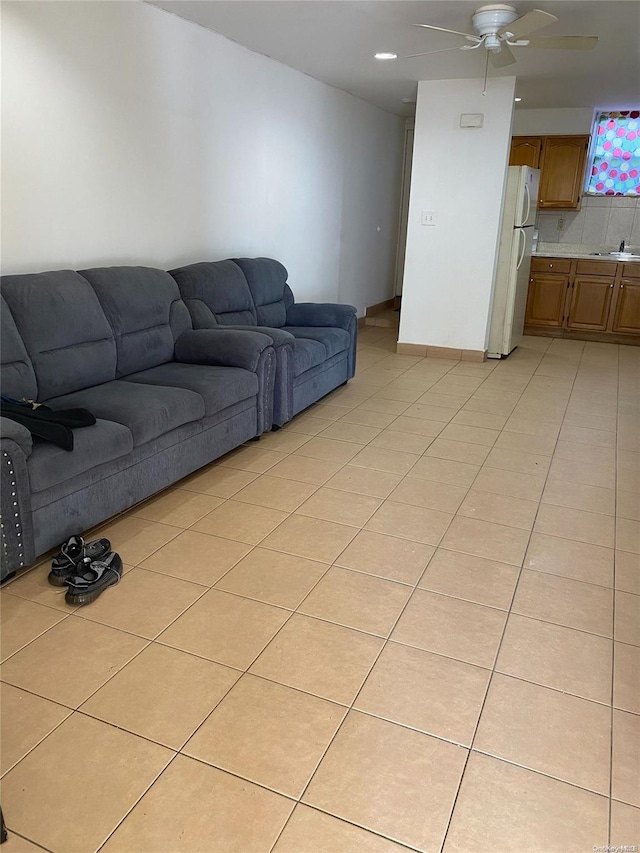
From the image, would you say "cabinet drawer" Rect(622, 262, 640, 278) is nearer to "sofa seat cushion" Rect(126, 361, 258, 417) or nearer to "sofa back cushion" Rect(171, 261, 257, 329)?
"sofa back cushion" Rect(171, 261, 257, 329)

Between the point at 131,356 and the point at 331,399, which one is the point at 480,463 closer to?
the point at 331,399

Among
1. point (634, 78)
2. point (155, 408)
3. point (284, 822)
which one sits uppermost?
point (634, 78)

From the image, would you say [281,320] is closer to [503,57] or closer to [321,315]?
[321,315]

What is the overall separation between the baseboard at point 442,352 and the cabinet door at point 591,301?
170 centimetres

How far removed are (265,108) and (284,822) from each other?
476 centimetres

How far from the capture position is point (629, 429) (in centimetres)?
425

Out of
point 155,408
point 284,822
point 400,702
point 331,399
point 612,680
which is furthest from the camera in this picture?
Answer: point 331,399

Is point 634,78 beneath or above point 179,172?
above

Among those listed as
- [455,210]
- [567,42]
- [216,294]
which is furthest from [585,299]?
[216,294]

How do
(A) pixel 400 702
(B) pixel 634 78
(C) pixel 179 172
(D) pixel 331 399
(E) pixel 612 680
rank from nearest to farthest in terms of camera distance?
(A) pixel 400 702, (E) pixel 612 680, (C) pixel 179 172, (D) pixel 331 399, (B) pixel 634 78

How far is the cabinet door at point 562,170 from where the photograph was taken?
22.5ft

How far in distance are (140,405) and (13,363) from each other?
54cm

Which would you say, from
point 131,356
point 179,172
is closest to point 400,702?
point 131,356

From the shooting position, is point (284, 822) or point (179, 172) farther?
point (179, 172)
